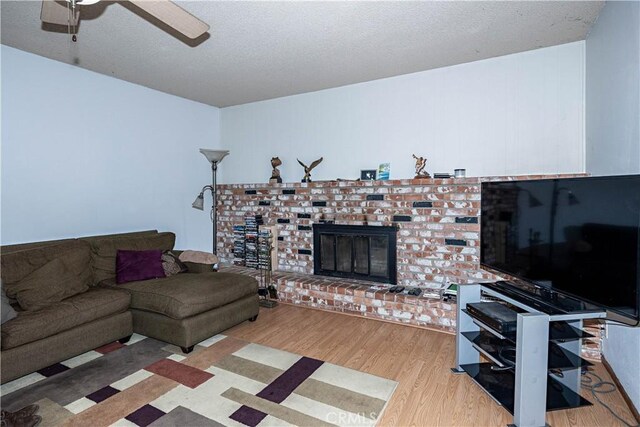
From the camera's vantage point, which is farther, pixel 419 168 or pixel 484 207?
pixel 419 168

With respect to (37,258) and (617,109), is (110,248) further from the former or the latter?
(617,109)

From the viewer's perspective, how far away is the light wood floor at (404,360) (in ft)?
6.35

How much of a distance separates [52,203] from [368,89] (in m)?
3.40

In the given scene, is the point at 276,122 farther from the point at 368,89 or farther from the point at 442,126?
the point at 442,126

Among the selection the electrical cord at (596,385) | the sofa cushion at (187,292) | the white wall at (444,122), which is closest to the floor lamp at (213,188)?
the white wall at (444,122)

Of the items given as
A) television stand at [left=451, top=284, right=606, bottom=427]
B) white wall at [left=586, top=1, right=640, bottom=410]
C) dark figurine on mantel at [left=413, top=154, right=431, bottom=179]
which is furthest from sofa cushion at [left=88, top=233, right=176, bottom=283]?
white wall at [left=586, top=1, right=640, bottom=410]

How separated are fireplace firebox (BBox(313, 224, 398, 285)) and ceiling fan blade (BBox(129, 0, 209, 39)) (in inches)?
100

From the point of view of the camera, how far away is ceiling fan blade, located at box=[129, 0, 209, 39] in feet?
5.44

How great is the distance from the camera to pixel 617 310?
64.4 inches

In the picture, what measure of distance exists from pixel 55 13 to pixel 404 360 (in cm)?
306

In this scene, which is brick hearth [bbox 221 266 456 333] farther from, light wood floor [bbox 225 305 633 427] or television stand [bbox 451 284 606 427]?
television stand [bbox 451 284 606 427]

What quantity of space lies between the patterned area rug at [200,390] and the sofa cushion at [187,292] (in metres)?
0.35

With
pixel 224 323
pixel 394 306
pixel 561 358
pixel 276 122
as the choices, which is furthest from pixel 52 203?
pixel 561 358

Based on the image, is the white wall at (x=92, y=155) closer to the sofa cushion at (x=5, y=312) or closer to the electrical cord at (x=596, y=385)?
the sofa cushion at (x=5, y=312)
